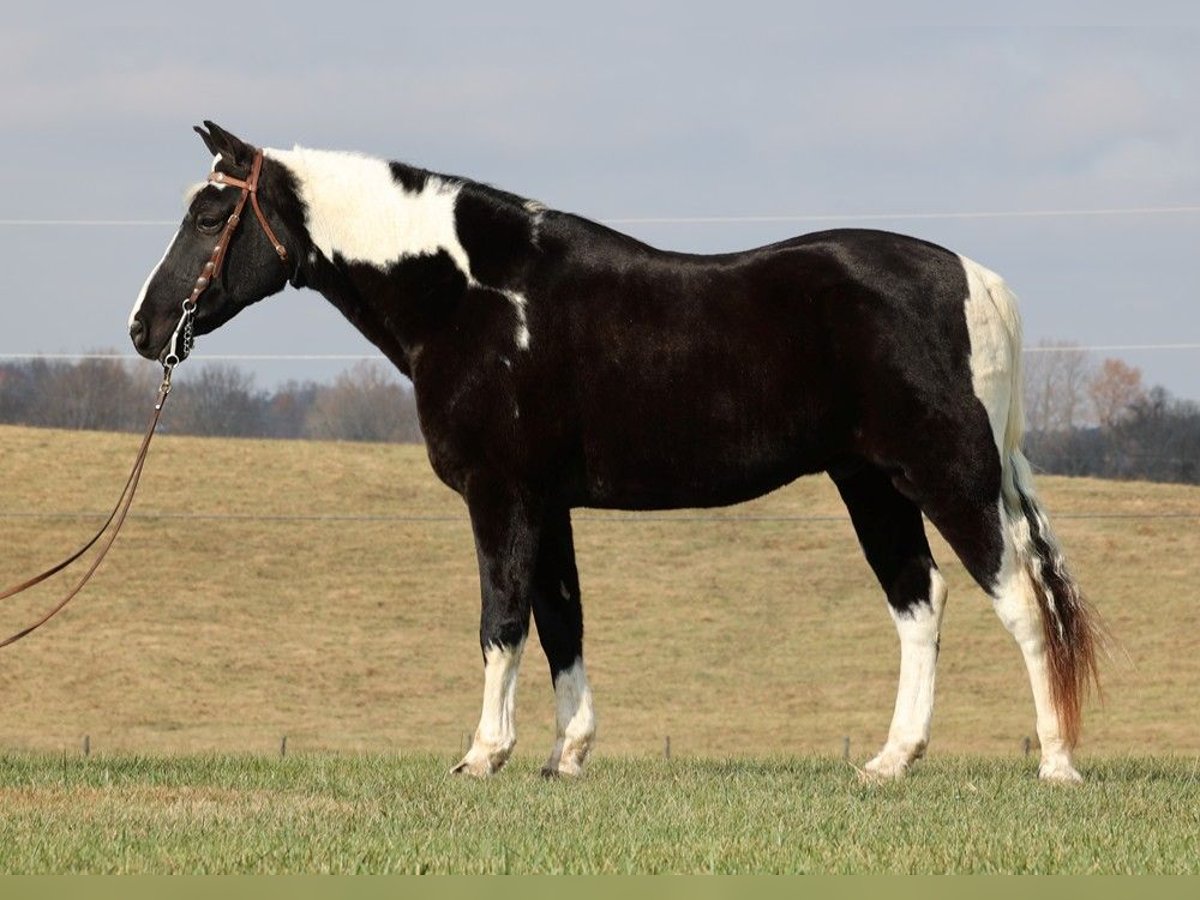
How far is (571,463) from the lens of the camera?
304 inches

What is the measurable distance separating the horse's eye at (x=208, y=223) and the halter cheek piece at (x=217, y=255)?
41 millimetres

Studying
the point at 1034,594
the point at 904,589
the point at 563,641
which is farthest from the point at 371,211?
the point at 1034,594

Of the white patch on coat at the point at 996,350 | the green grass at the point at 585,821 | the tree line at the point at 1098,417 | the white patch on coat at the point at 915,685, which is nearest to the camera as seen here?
the green grass at the point at 585,821

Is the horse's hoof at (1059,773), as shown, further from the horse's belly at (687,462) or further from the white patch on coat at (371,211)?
the white patch on coat at (371,211)

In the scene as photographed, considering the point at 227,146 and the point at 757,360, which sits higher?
the point at 227,146

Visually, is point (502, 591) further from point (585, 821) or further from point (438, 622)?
point (438, 622)

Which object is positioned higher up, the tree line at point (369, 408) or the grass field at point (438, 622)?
the tree line at point (369, 408)

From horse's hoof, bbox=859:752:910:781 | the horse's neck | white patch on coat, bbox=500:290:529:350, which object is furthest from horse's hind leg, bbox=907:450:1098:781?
the horse's neck

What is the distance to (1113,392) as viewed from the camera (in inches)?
981

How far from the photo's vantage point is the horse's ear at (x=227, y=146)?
317 inches

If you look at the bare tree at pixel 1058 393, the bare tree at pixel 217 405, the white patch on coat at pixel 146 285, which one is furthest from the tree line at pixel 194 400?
the white patch on coat at pixel 146 285

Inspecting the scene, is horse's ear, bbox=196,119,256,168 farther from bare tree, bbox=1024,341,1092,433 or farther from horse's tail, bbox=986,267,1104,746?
bare tree, bbox=1024,341,1092,433

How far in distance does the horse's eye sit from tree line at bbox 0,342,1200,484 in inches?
666

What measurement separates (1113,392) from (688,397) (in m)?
18.8
